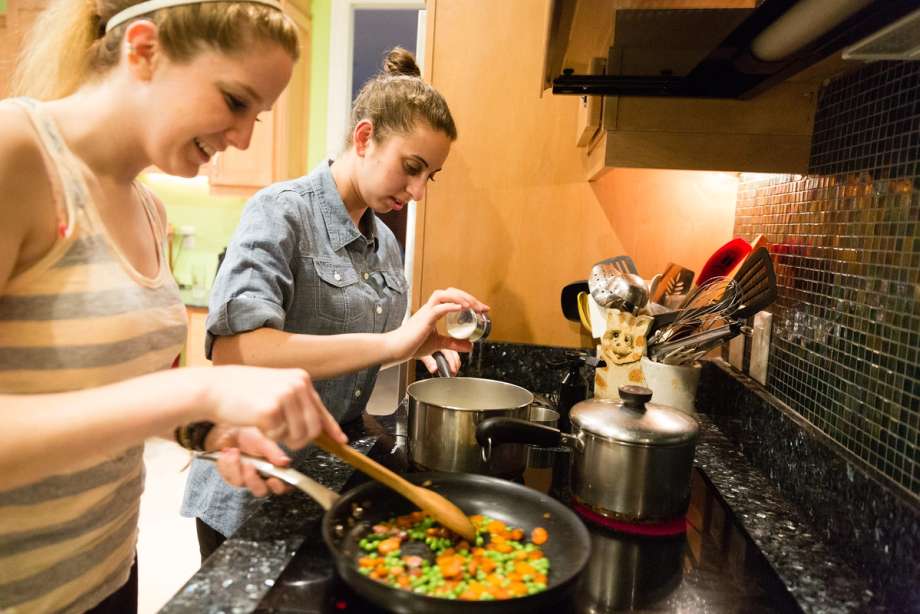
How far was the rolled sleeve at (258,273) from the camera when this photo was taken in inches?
42.6

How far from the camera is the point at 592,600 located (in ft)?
2.52

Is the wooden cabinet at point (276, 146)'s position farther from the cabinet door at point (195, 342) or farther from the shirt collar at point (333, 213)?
the shirt collar at point (333, 213)

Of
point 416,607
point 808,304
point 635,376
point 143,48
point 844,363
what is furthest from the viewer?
point 635,376

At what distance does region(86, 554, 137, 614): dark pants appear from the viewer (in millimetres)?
885

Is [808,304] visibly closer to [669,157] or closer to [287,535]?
[669,157]

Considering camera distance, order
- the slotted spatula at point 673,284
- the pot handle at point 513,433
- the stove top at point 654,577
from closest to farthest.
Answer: the stove top at point 654,577 → the pot handle at point 513,433 → the slotted spatula at point 673,284

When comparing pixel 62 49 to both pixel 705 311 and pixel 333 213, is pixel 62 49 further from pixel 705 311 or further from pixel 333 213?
pixel 705 311

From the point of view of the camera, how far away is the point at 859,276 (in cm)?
101

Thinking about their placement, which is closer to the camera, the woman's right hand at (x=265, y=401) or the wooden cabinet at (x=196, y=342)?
the woman's right hand at (x=265, y=401)

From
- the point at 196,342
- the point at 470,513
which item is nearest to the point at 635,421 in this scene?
the point at 470,513

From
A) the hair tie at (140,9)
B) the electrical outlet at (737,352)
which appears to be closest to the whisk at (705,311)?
the electrical outlet at (737,352)

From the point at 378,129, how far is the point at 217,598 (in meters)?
0.95

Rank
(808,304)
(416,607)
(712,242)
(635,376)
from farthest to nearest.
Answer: (712,242)
(635,376)
(808,304)
(416,607)

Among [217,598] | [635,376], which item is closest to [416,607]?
[217,598]
